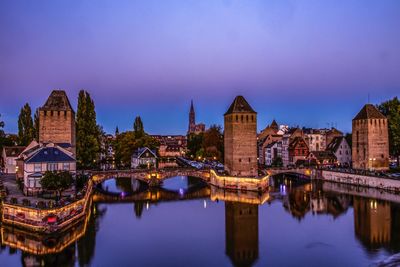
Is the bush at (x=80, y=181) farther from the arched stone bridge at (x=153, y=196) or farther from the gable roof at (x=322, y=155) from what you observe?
the gable roof at (x=322, y=155)

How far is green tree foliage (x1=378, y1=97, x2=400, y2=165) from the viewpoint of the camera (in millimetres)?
46438

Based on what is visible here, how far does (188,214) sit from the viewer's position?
31359mm

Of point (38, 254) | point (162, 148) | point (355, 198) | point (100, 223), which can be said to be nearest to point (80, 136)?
point (100, 223)

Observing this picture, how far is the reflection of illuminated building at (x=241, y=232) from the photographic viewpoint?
21.1m

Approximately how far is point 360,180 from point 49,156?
99.9 feet

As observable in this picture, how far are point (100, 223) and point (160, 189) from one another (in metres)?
16.0

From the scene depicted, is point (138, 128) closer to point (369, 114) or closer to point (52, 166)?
point (52, 166)

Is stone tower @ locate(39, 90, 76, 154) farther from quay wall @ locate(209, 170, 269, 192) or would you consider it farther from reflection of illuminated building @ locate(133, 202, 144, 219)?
quay wall @ locate(209, 170, 269, 192)

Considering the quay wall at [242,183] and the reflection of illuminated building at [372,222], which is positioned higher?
the quay wall at [242,183]

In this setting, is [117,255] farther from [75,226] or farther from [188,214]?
[188,214]

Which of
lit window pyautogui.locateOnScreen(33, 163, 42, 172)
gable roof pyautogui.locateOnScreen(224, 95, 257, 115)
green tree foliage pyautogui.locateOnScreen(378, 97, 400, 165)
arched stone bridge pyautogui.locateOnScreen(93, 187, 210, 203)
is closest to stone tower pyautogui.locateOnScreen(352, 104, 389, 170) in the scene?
green tree foliage pyautogui.locateOnScreen(378, 97, 400, 165)

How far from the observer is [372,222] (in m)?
27.2

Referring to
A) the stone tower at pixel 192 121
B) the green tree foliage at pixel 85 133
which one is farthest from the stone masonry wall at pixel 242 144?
the stone tower at pixel 192 121

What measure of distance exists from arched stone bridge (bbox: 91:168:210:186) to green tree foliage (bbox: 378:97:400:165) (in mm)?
22082
